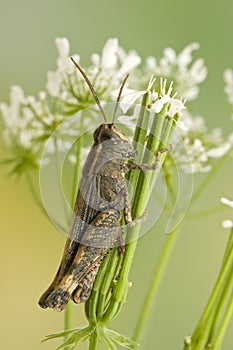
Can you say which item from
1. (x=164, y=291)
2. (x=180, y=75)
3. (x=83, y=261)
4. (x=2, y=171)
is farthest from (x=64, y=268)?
(x=2, y=171)

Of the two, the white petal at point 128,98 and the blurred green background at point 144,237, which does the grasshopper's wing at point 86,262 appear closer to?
the white petal at point 128,98

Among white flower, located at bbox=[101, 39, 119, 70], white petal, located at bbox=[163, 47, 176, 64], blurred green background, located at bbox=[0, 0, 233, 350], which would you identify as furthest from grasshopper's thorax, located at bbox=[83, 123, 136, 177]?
blurred green background, located at bbox=[0, 0, 233, 350]

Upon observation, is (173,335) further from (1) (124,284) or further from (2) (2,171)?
(1) (124,284)

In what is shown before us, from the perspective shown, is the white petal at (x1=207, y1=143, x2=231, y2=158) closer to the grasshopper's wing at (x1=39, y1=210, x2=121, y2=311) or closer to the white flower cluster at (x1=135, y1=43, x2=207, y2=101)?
the white flower cluster at (x1=135, y1=43, x2=207, y2=101)

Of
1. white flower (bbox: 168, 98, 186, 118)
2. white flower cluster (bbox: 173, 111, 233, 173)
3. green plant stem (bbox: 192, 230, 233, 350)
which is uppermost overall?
white flower cluster (bbox: 173, 111, 233, 173)

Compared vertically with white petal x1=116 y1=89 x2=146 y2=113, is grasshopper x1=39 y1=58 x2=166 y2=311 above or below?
below

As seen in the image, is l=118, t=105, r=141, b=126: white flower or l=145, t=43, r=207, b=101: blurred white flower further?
l=145, t=43, r=207, b=101: blurred white flower

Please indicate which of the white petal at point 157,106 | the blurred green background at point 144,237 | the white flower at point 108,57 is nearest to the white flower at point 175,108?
the white petal at point 157,106
